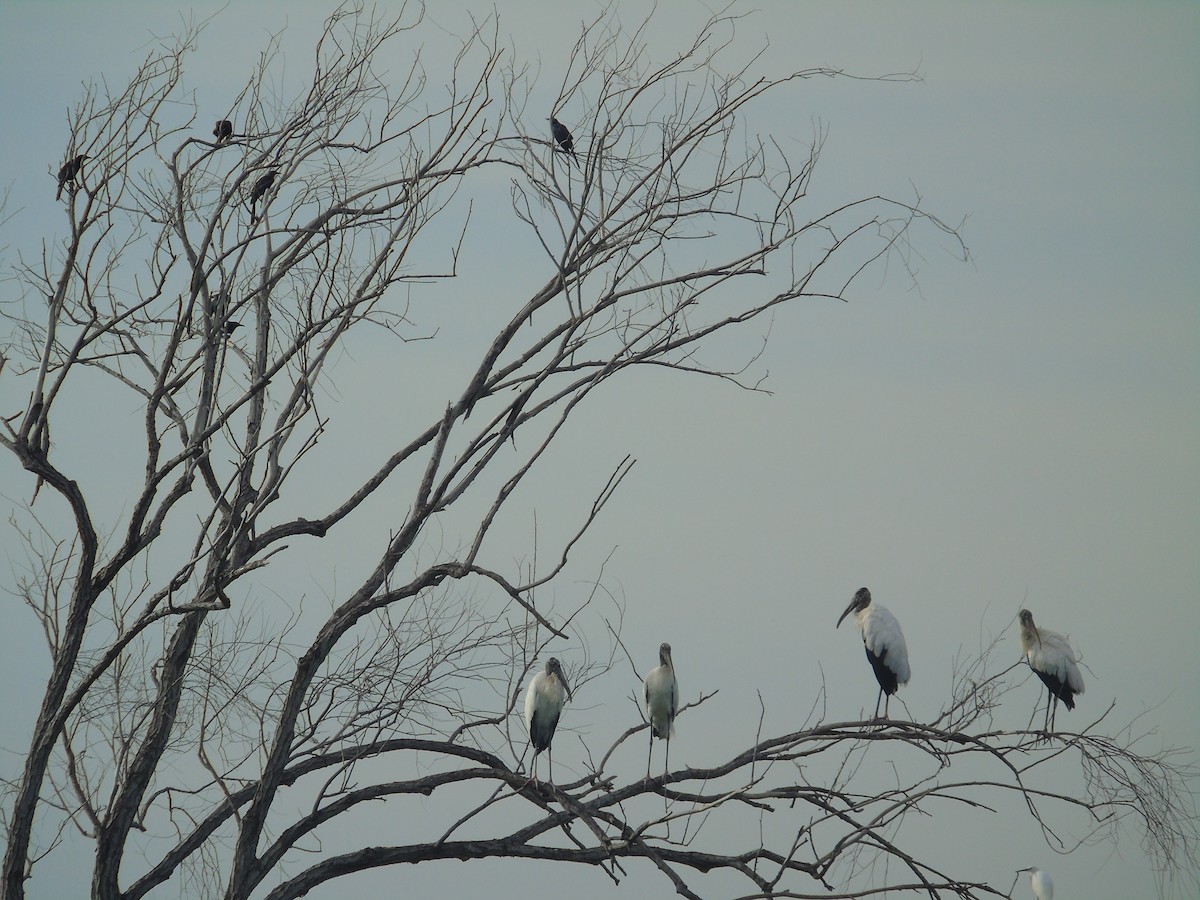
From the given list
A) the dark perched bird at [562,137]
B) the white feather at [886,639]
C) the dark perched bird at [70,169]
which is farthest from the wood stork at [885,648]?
the dark perched bird at [70,169]

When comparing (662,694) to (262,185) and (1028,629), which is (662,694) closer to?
(1028,629)

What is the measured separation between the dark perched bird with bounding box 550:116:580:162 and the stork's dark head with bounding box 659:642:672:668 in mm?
4138

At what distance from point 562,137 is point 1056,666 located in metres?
6.93

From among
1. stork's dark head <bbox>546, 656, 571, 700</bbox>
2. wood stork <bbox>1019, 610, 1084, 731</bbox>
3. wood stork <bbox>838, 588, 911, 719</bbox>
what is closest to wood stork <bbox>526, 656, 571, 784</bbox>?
stork's dark head <bbox>546, 656, 571, 700</bbox>

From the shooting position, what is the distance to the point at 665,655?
36.9ft

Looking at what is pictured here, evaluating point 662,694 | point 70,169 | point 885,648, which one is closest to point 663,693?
point 662,694

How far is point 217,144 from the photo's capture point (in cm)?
954

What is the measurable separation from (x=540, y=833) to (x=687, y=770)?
1003 millimetres

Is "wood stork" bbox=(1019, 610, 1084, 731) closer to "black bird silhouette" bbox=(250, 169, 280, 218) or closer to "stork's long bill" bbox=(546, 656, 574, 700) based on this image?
"stork's long bill" bbox=(546, 656, 574, 700)

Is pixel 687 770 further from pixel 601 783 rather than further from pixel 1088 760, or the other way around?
pixel 1088 760

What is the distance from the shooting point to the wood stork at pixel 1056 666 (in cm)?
1298

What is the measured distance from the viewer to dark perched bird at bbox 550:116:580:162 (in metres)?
8.79

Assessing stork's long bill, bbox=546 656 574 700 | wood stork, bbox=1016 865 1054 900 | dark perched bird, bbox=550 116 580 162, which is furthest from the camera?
wood stork, bbox=1016 865 1054 900

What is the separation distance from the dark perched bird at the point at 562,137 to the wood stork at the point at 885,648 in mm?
5991
